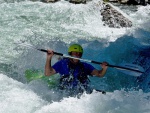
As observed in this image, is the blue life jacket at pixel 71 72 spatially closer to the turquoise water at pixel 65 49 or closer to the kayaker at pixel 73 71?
the kayaker at pixel 73 71

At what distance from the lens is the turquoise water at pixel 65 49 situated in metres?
5.95

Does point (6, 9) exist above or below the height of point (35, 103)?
above

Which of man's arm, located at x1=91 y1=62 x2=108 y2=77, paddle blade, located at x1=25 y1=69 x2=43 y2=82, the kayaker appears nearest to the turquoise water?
paddle blade, located at x1=25 y1=69 x2=43 y2=82

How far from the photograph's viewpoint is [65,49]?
9.77 m

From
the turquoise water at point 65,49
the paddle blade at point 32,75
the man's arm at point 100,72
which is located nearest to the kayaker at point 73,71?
the man's arm at point 100,72

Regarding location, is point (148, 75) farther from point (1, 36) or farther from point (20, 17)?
point (20, 17)

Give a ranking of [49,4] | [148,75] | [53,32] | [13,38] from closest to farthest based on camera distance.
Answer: [148,75] → [13,38] → [53,32] → [49,4]

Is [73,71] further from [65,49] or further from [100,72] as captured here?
[65,49]

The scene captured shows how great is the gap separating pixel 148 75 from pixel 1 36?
5.61 meters

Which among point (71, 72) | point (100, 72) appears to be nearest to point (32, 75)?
point (71, 72)

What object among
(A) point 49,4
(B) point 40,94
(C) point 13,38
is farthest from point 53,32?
(B) point 40,94

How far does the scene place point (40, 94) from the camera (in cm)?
679

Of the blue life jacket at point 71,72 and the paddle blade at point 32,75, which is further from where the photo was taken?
the paddle blade at point 32,75

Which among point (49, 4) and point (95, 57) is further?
point (49, 4)
